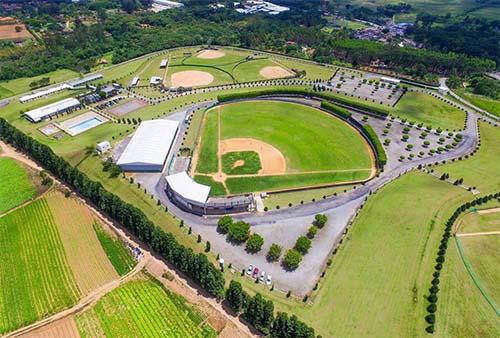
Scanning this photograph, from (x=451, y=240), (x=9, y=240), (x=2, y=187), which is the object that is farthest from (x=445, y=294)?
(x=2, y=187)

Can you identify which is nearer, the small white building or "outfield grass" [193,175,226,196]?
"outfield grass" [193,175,226,196]

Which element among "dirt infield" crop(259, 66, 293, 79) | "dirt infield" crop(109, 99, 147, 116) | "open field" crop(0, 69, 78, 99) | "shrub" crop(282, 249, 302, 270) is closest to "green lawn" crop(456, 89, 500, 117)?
"dirt infield" crop(259, 66, 293, 79)

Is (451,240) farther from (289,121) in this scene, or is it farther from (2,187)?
(2,187)

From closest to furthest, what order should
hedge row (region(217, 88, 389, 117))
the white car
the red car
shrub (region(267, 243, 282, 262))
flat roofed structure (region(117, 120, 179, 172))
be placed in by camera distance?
the white car → the red car → shrub (region(267, 243, 282, 262)) → flat roofed structure (region(117, 120, 179, 172)) → hedge row (region(217, 88, 389, 117))

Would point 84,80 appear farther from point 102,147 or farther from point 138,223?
point 138,223

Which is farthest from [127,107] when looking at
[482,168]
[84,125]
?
[482,168]

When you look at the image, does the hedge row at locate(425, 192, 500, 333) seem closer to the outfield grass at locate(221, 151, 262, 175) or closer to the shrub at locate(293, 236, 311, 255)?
the shrub at locate(293, 236, 311, 255)
